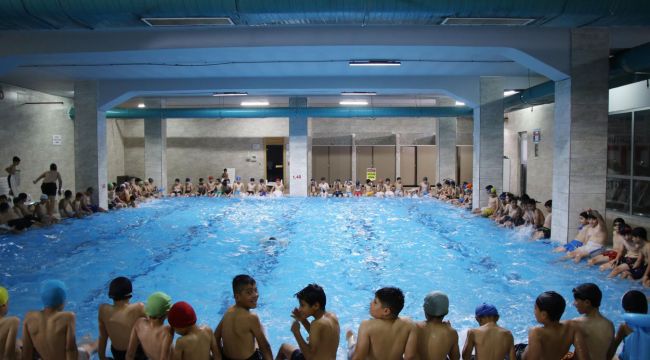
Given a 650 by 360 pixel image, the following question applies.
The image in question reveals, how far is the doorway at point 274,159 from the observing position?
78.9 ft

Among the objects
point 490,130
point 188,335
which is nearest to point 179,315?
point 188,335

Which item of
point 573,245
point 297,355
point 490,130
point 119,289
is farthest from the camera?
point 490,130

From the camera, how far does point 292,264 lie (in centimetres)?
853

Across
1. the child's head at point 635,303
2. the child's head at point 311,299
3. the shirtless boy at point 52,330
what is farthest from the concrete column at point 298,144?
the child's head at point 635,303

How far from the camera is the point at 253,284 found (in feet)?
11.7

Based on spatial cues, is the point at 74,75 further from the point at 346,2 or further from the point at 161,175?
the point at 346,2

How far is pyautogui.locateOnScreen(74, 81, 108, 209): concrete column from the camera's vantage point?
1515 cm

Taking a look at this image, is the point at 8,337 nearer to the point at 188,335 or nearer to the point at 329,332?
the point at 188,335

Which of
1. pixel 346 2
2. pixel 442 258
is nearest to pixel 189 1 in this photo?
pixel 346 2

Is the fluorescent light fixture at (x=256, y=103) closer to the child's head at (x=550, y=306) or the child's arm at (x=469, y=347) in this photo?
the child's arm at (x=469, y=347)

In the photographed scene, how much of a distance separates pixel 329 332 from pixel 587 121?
7.91m

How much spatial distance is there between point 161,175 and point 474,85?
548 inches

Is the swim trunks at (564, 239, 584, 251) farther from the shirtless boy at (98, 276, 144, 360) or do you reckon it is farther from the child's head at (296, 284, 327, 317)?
the shirtless boy at (98, 276, 144, 360)

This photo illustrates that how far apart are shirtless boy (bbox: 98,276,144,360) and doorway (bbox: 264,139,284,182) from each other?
20295mm
